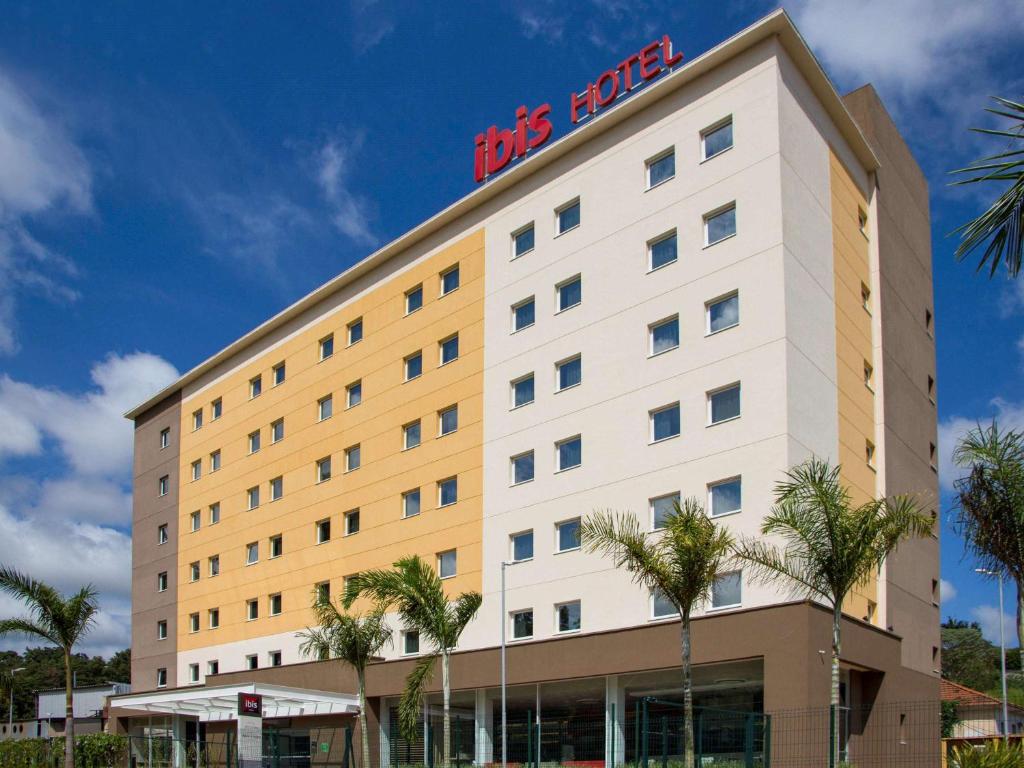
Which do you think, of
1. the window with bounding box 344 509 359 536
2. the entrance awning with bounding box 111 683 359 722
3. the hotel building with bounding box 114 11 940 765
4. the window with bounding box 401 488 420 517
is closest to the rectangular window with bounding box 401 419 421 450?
the hotel building with bounding box 114 11 940 765

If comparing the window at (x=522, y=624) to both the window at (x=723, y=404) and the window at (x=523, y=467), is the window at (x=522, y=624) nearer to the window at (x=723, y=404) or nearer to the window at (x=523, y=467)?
the window at (x=523, y=467)

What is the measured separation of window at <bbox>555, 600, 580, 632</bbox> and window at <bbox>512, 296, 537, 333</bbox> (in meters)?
10.5

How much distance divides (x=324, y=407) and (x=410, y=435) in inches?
285

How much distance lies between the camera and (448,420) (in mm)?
45656

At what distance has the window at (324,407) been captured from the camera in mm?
52406

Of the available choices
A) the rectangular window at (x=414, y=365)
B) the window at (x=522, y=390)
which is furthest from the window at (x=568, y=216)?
the rectangular window at (x=414, y=365)

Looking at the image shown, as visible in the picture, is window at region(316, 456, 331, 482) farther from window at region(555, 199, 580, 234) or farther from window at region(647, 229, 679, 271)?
window at region(647, 229, 679, 271)

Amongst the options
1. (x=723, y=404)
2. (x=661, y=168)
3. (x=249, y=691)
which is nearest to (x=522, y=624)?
(x=723, y=404)

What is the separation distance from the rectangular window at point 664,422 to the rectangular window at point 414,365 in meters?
13.4

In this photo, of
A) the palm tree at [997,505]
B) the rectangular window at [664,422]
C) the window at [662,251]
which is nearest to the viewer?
the palm tree at [997,505]

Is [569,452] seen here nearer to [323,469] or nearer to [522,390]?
[522,390]

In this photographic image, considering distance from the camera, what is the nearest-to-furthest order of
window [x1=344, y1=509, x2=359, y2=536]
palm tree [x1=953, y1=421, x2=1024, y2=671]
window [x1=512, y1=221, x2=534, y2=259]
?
palm tree [x1=953, y1=421, x2=1024, y2=671] < window [x1=512, y1=221, x2=534, y2=259] < window [x1=344, y1=509, x2=359, y2=536]

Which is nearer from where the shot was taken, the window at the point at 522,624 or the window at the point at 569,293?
the window at the point at 522,624

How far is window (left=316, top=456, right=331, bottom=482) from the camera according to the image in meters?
51.7
